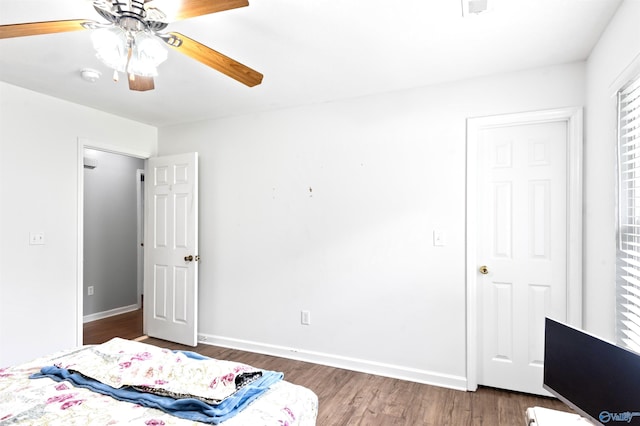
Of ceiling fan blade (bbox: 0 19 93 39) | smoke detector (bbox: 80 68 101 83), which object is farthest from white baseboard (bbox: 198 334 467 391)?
ceiling fan blade (bbox: 0 19 93 39)

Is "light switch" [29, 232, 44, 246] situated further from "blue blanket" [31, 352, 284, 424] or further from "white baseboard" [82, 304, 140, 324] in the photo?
"white baseboard" [82, 304, 140, 324]

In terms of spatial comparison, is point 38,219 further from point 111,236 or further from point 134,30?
point 134,30

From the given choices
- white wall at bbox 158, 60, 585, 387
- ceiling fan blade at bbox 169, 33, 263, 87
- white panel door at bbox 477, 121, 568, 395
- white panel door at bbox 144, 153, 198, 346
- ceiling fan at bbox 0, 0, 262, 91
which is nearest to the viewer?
ceiling fan at bbox 0, 0, 262, 91

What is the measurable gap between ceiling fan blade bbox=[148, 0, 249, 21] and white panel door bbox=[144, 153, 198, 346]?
2386mm

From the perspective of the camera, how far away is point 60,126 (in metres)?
3.11

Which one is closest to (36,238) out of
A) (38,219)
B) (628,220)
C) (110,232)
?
(38,219)

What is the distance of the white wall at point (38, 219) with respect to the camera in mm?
2752

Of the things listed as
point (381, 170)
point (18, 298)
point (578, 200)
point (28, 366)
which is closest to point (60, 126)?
point (18, 298)

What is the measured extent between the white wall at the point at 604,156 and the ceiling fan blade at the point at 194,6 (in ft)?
5.72

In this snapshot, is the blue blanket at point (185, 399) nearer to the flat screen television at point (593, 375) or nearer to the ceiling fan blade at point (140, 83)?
the flat screen television at point (593, 375)

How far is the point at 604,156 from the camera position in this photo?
6.59 ft

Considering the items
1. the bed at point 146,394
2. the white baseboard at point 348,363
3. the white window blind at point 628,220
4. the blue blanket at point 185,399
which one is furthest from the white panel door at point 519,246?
the blue blanket at point 185,399

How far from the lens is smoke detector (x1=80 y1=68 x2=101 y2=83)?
2.51 m

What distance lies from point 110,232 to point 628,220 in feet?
17.8
